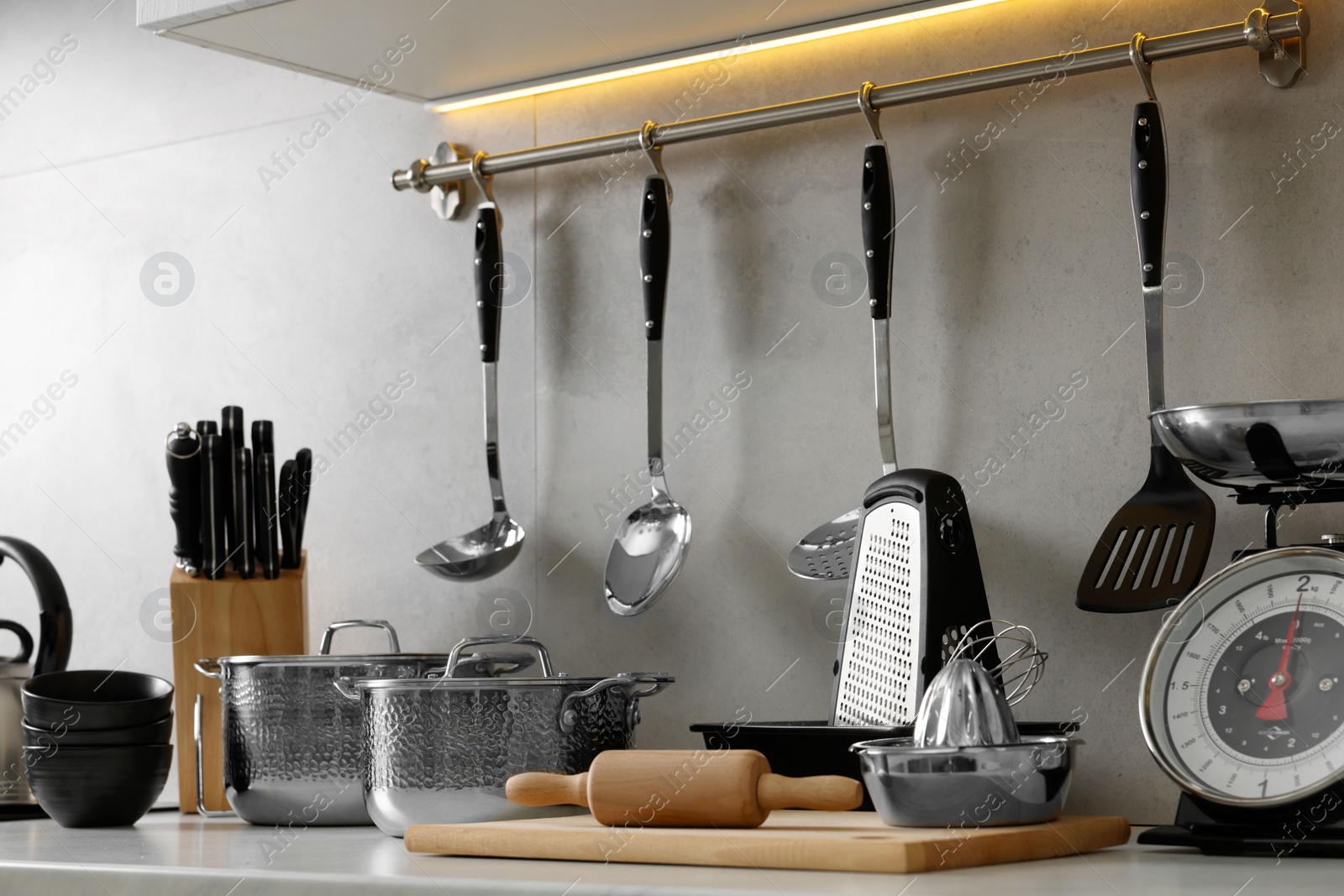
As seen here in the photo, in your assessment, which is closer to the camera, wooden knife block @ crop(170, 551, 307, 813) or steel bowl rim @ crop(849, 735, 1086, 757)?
steel bowl rim @ crop(849, 735, 1086, 757)

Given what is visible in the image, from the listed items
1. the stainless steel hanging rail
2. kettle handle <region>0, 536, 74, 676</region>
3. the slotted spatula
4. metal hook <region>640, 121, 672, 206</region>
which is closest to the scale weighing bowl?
the slotted spatula

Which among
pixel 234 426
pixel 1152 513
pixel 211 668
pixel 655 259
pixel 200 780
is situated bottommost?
pixel 200 780

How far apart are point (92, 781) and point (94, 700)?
0.12 metres

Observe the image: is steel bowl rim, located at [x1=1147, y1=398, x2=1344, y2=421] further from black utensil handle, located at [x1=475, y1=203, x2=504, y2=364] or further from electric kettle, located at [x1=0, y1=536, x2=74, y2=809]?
electric kettle, located at [x1=0, y1=536, x2=74, y2=809]

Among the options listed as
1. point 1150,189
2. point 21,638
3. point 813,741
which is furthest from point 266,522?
point 1150,189

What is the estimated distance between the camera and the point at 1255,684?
2.93 feet

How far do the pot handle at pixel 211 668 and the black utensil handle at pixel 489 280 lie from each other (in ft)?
1.22

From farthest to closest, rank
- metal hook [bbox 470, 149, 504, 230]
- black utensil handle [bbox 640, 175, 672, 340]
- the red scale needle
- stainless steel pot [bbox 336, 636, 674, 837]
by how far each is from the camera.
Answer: metal hook [bbox 470, 149, 504, 230]
black utensil handle [bbox 640, 175, 672, 340]
stainless steel pot [bbox 336, 636, 674, 837]
the red scale needle

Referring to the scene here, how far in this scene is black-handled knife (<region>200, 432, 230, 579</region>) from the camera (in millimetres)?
1394

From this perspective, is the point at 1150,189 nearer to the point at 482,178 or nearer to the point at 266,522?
the point at 482,178

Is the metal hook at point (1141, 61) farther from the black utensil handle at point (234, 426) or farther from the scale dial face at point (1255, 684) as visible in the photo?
the black utensil handle at point (234, 426)

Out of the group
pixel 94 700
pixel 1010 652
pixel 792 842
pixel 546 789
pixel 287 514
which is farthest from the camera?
pixel 287 514

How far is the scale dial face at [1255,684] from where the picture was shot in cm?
86

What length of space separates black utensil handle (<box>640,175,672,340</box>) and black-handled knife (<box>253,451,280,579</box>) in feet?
1.25
